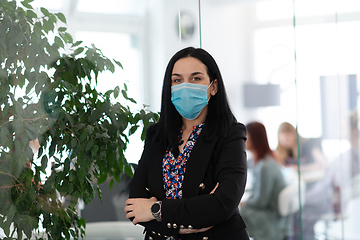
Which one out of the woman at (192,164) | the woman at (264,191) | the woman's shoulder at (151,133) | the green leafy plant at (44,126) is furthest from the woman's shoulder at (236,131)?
the woman at (264,191)

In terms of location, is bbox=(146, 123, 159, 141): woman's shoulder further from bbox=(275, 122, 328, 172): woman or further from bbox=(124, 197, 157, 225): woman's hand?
bbox=(275, 122, 328, 172): woman

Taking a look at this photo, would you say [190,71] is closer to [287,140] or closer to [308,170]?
[287,140]

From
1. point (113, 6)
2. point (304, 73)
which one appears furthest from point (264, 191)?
point (113, 6)

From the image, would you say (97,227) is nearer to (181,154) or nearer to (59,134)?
(59,134)

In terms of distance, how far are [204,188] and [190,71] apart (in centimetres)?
44

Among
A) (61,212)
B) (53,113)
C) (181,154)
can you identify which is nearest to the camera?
(181,154)

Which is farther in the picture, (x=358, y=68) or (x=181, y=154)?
(x=358, y=68)

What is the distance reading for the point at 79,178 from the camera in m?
1.49

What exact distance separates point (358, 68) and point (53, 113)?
2246 millimetres

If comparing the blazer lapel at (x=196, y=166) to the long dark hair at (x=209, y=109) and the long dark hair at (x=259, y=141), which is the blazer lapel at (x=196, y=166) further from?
the long dark hair at (x=259, y=141)

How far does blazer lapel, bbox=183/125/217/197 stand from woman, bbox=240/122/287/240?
4.47ft

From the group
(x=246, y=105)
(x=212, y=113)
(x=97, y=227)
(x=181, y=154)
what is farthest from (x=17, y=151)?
(x=246, y=105)

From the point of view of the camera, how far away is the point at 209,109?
1398 mm

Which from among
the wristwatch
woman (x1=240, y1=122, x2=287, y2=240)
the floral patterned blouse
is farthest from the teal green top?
the wristwatch
